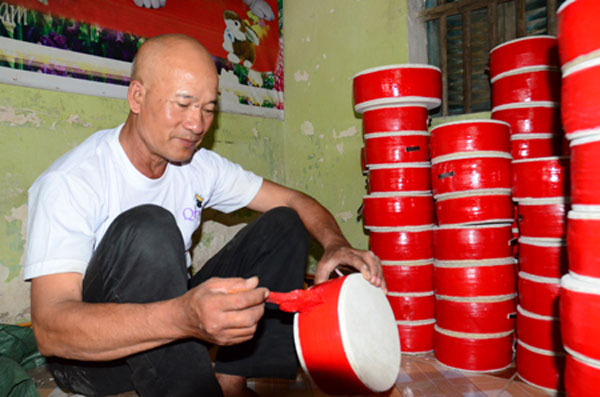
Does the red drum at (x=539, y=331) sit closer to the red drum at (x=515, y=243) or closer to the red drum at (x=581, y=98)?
the red drum at (x=515, y=243)

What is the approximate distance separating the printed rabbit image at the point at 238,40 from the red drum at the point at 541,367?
9.55ft

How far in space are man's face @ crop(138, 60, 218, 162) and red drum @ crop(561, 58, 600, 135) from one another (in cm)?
112

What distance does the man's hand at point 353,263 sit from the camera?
133cm

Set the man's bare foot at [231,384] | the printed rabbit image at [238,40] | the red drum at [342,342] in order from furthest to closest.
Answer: the printed rabbit image at [238,40], the man's bare foot at [231,384], the red drum at [342,342]

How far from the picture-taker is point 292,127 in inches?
150

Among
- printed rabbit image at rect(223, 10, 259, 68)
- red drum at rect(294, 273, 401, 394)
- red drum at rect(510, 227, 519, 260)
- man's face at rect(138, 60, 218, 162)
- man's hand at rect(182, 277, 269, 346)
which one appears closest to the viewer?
man's hand at rect(182, 277, 269, 346)

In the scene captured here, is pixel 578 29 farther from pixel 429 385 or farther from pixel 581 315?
pixel 429 385

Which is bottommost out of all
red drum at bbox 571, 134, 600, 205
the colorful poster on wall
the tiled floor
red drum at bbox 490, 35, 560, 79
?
the tiled floor

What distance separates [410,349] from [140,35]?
8.97 ft

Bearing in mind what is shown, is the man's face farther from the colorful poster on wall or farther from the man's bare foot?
the colorful poster on wall

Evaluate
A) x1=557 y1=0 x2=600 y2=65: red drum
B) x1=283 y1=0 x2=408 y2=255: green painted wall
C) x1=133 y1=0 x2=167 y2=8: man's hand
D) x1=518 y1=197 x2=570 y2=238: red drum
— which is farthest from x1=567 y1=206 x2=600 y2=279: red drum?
x1=133 y1=0 x2=167 y2=8: man's hand

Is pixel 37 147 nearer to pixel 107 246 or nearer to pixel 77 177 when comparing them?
pixel 77 177

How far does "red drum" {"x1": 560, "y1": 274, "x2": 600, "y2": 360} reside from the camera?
0.99 meters

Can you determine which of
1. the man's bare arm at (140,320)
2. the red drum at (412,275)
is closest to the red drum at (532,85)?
the red drum at (412,275)
